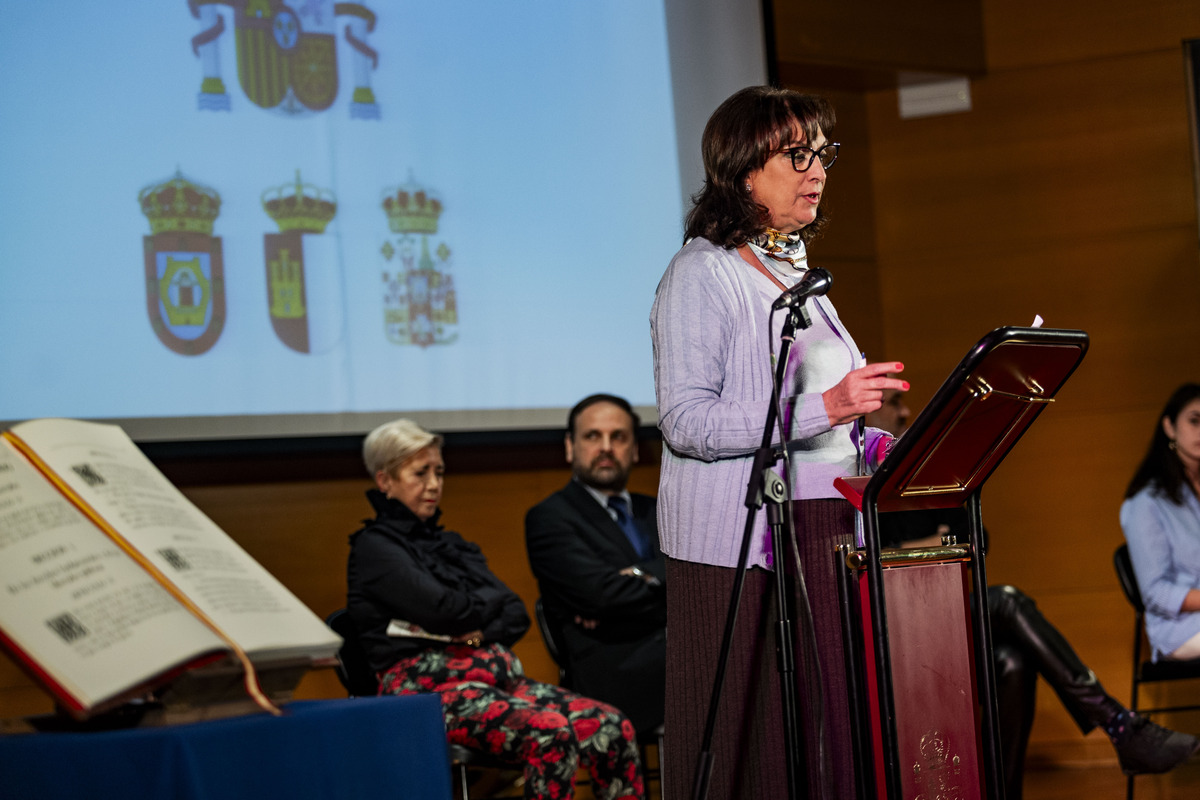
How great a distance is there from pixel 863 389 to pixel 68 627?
1089 mm

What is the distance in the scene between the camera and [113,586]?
0.96 meters

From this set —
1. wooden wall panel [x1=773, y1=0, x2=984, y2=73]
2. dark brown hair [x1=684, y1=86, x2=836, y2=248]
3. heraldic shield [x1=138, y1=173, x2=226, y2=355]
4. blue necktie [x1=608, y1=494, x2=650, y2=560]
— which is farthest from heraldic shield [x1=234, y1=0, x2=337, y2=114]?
dark brown hair [x1=684, y1=86, x2=836, y2=248]

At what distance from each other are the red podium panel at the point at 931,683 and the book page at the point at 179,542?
0.97 meters

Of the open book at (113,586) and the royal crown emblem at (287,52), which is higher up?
the royal crown emblem at (287,52)

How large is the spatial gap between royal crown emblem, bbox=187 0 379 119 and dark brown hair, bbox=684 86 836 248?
2.16 m

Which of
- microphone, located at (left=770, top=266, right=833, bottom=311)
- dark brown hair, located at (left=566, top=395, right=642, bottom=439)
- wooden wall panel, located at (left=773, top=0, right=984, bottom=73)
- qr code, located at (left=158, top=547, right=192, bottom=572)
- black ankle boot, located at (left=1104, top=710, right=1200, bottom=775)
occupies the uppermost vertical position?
wooden wall panel, located at (left=773, top=0, right=984, bottom=73)

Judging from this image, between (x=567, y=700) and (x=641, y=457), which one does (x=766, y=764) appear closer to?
(x=567, y=700)

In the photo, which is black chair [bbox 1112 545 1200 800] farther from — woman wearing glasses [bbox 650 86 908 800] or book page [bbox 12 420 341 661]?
book page [bbox 12 420 341 661]

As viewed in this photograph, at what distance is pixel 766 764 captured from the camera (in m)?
1.77

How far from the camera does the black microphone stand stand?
1692 millimetres

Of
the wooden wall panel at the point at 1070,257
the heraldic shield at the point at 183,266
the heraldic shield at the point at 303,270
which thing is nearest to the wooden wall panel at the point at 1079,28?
the wooden wall panel at the point at 1070,257

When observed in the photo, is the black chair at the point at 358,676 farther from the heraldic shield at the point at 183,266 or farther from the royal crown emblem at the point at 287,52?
the royal crown emblem at the point at 287,52

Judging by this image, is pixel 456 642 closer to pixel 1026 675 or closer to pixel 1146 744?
pixel 1026 675

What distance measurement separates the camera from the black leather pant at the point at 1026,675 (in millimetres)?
3549
